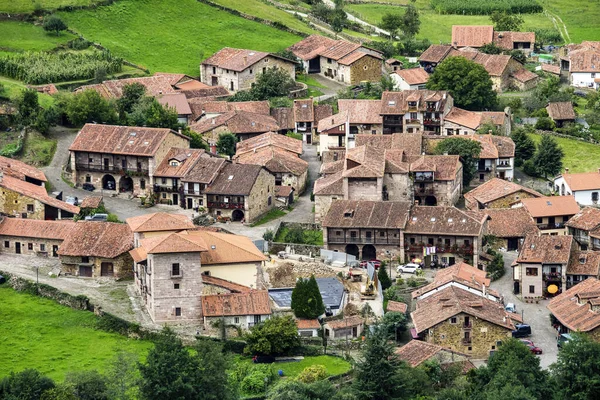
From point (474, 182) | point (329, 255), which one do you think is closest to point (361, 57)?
point (474, 182)

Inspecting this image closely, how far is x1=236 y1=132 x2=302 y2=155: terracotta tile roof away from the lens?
16600cm

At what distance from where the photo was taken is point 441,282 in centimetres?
13712

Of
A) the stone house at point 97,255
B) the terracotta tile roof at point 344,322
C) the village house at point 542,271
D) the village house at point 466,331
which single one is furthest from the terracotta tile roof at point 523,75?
the terracotta tile roof at point 344,322

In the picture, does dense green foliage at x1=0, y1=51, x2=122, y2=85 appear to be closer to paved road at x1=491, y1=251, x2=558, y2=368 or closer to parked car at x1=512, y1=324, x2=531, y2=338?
paved road at x1=491, y1=251, x2=558, y2=368

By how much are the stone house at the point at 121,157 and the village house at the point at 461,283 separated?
103ft

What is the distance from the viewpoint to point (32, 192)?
148875 mm

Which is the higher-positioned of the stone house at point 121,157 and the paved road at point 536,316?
the stone house at point 121,157

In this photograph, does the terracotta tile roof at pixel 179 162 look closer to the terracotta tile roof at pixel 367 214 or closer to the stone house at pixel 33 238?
the terracotta tile roof at pixel 367 214

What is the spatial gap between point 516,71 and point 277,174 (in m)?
46.8

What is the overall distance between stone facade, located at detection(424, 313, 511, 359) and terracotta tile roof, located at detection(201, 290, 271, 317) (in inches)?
487

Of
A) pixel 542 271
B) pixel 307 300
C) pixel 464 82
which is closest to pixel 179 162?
pixel 307 300

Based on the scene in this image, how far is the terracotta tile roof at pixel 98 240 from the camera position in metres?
139

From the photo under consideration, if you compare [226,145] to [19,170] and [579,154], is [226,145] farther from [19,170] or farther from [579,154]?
[579,154]

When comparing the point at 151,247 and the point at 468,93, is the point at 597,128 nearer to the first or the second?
the point at 468,93
